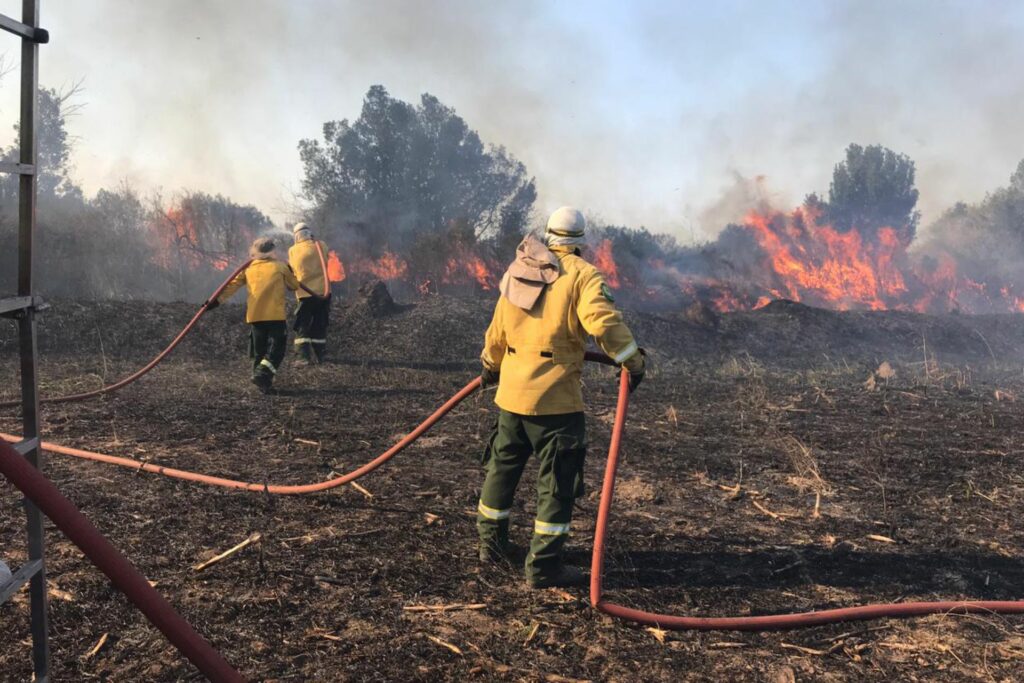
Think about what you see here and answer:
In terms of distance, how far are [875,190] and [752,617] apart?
38454 mm

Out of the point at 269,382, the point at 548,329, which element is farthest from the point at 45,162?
the point at 548,329

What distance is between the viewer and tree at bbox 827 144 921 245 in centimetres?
3672

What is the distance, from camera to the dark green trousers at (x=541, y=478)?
12.6 feet

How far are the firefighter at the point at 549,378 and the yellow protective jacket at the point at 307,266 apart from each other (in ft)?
21.0

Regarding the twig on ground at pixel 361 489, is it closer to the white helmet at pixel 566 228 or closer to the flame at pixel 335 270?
the white helmet at pixel 566 228

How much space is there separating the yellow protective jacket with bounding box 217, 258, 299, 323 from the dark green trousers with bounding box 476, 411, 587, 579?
16.5 feet

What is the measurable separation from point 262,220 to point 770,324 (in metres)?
19.4

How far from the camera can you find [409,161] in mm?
28688

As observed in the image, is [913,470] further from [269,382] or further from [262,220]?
[262,220]

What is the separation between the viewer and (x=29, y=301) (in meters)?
2.19

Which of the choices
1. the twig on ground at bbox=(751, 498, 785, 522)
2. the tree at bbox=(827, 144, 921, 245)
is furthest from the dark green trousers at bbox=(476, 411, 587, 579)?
the tree at bbox=(827, 144, 921, 245)

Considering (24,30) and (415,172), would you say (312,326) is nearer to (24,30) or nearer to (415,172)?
(24,30)

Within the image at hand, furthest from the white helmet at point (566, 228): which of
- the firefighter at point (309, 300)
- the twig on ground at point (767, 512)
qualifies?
the firefighter at point (309, 300)

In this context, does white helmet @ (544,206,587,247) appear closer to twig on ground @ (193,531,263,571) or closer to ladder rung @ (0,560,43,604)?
twig on ground @ (193,531,263,571)
